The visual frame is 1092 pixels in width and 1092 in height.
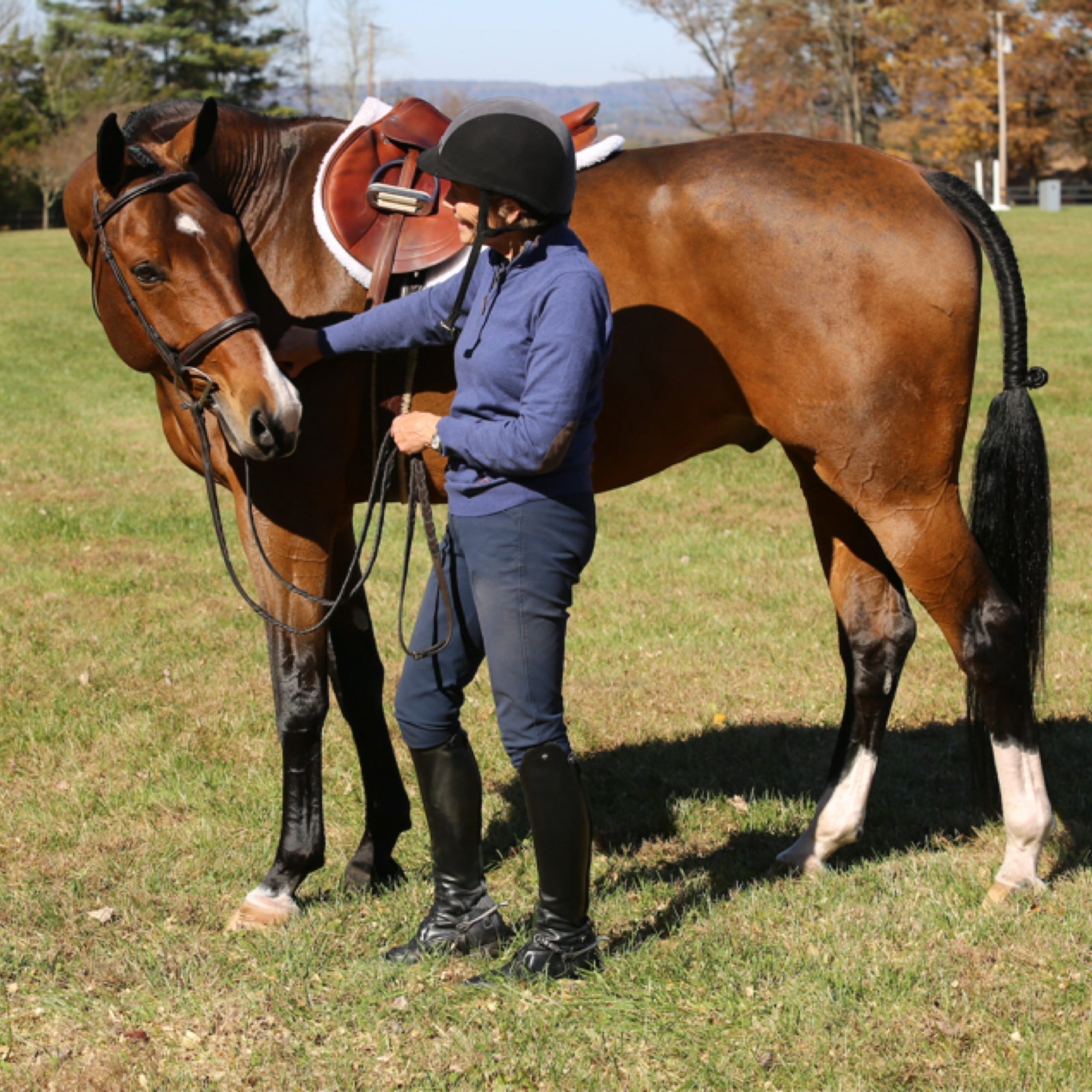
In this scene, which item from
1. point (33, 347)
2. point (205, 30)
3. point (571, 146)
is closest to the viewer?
point (571, 146)

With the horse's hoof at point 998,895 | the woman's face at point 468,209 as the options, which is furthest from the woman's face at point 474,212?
the horse's hoof at point 998,895

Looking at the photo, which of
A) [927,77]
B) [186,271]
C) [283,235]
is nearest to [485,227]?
[186,271]

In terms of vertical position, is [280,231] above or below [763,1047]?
above

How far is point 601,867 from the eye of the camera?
13.3ft

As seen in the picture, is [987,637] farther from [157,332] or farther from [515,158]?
[157,332]

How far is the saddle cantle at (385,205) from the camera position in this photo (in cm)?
353

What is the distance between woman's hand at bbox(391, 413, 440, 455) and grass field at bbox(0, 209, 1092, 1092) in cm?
136

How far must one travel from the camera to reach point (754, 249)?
11.6ft

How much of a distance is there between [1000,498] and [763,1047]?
6.02 ft

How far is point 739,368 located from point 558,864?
1.52 metres

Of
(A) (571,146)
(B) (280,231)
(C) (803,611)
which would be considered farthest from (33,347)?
(A) (571,146)

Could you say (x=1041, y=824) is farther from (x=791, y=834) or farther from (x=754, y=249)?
(x=754, y=249)

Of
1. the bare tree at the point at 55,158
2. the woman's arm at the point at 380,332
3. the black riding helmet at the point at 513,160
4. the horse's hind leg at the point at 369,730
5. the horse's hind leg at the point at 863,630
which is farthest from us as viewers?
the bare tree at the point at 55,158

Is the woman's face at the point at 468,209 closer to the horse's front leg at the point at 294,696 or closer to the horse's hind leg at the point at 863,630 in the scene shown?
the horse's front leg at the point at 294,696
